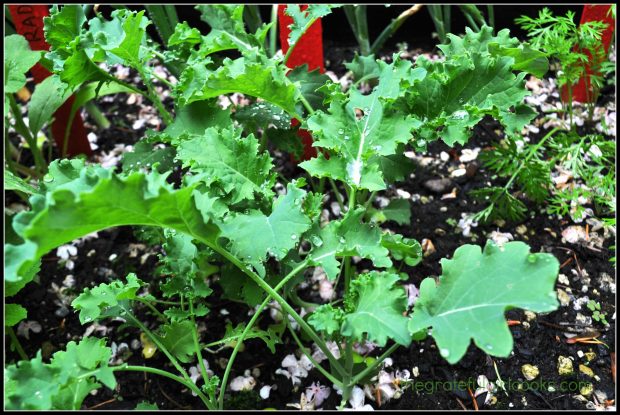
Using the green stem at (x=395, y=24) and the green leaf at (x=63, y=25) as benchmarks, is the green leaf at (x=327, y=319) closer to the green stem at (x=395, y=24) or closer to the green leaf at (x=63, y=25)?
the green leaf at (x=63, y=25)

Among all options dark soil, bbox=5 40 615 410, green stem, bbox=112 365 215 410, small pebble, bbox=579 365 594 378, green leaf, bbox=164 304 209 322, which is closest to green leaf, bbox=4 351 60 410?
green stem, bbox=112 365 215 410

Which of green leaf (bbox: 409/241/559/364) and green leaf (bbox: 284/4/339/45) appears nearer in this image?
green leaf (bbox: 409/241/559/364)

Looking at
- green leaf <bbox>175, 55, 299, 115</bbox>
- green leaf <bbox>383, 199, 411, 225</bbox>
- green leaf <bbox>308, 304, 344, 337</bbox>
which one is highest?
green leaf <bbox>175, 55, 299, 115</bbox>

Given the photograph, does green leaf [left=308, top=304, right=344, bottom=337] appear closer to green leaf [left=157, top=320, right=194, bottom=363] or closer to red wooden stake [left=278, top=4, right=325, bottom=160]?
green leaf [left=157, top=320, right=194, bottom=363]

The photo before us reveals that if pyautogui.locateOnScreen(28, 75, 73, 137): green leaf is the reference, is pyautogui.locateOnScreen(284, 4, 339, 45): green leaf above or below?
above

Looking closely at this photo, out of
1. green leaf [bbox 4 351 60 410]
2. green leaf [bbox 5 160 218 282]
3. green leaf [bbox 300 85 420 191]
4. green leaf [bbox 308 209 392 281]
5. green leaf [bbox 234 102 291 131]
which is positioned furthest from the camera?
green leaf [bbox 234 102 291 131]

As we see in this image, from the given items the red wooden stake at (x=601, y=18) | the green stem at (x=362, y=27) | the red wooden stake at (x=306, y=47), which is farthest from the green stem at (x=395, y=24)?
the red wooden stake at (x=601, y=18)
